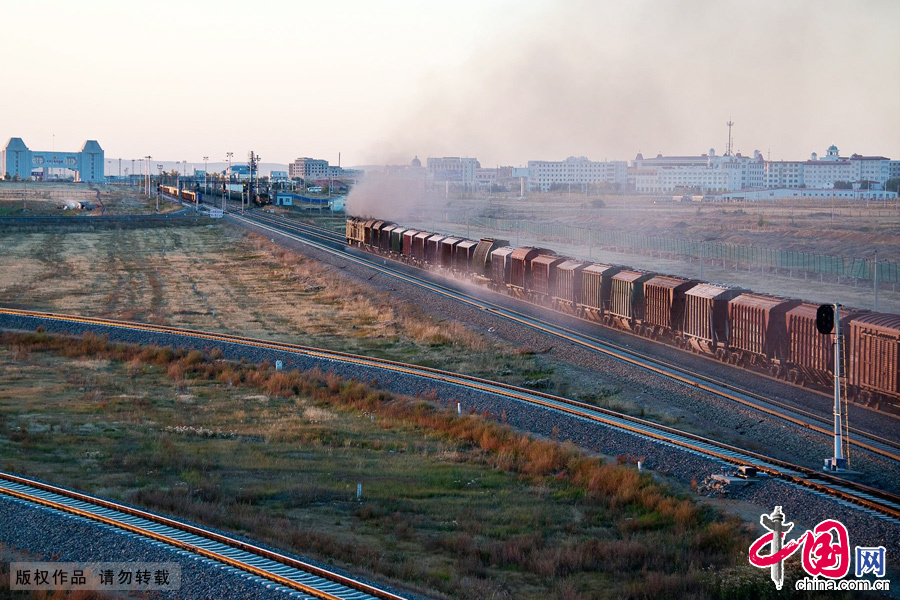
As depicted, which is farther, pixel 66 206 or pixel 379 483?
pixel 66 206

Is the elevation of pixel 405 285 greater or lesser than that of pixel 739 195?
lesser

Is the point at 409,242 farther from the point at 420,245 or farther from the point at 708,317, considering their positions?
the point at 708,317

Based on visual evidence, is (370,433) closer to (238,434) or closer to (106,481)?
(238,434)

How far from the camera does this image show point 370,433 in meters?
26.1

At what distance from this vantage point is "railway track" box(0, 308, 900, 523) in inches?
715

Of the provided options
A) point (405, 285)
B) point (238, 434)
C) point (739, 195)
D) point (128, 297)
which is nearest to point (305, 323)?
point (405, 285)

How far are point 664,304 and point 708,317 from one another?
3488mm

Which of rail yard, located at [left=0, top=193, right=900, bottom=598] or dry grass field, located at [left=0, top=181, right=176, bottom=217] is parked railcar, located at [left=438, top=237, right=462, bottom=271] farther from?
dry grass field, located at [left=0, top=181, right=176, bottom=217]

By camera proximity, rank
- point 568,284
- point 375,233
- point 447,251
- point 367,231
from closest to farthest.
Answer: point 568,284 < point 447,251 < point 375,233 < point 367,231

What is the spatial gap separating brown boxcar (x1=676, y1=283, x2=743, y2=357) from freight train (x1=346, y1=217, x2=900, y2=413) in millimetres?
→ 38

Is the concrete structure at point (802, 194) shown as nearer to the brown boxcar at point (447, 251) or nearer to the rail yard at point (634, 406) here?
the brown boxcar at point (447, 251)

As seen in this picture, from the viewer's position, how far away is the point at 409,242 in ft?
226

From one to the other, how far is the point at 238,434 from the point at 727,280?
41.9m

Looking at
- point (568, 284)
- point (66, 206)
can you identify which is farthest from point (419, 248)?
point (66, 206)
